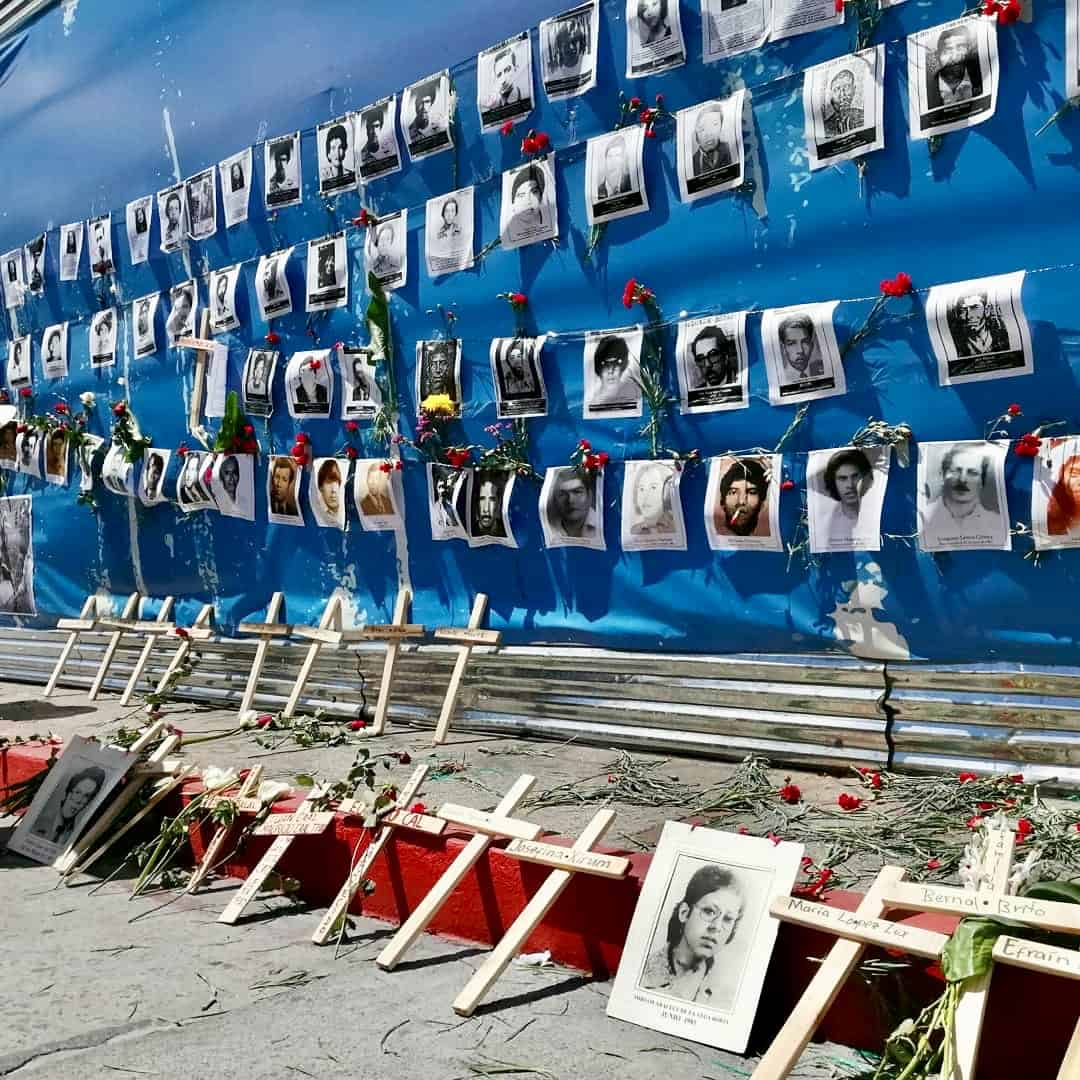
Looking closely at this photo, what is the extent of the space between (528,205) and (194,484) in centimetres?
310

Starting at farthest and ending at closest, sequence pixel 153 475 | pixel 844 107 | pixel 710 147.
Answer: pixel 153 475
pixel 710 147
pixel 844 107

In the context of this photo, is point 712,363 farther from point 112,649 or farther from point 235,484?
point 112,649

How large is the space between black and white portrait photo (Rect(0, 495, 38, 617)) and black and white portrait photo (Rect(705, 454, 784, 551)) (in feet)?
20.2

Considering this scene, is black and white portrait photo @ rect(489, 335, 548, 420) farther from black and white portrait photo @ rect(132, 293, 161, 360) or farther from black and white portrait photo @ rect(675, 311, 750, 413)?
black and white portrait photo @ rect(132, 293, 161, 360)

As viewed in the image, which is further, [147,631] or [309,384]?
[147,631]

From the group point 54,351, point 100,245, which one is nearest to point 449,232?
point 100,245

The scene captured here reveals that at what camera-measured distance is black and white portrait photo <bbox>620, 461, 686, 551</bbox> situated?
16.7 feet

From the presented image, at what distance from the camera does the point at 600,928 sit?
3.45 meters

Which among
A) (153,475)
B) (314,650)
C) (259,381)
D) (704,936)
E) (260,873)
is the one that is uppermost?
(259,381)

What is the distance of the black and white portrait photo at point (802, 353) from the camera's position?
4.52 meters

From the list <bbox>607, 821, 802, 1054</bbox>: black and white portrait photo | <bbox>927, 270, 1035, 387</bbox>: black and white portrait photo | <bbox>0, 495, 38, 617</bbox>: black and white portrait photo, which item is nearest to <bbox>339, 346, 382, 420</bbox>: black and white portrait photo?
<bbox>927, 270, 1035, 387</bbox>: black and white portrait photo

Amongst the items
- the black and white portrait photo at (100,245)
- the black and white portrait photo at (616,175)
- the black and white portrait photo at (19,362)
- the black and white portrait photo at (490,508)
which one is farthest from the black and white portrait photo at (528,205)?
the black and white portrait photo at (19,362)

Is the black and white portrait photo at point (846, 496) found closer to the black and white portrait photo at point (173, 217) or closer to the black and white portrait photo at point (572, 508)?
the black and white portrait photo at point (572, 508)

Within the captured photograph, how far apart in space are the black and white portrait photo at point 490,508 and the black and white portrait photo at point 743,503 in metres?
1.14
